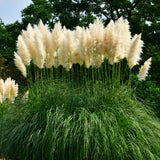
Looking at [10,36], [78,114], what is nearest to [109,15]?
[10,36]

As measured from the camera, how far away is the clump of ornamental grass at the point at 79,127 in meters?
3.38

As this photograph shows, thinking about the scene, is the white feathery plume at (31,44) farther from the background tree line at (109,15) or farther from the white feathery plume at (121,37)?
the background tree line at (109,15)

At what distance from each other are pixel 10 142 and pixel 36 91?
1.04m

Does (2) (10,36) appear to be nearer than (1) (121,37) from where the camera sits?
No

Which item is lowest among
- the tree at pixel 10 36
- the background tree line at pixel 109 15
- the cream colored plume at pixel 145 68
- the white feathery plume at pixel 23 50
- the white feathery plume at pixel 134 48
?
the cream colored plume at pixel 145 68

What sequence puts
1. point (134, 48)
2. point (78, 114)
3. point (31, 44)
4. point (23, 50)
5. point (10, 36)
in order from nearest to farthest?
point (78, 114)
point (134, 48)
point (31, 44)
point (23, 50)
point (10, 36)

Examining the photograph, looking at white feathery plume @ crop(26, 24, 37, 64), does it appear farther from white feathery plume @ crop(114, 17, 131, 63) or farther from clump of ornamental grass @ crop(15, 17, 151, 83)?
white feathery plume @ crop(114, 17, 131, 63)

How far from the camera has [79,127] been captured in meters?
3.43

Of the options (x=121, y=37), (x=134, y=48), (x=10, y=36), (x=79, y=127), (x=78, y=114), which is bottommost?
(x=79, y=127)

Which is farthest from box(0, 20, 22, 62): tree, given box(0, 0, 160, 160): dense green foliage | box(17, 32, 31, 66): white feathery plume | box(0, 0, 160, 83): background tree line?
box(0, 0, 160, 160): dense green foliage

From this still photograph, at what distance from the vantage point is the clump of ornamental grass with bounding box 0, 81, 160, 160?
3377mm

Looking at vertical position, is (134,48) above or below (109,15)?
below

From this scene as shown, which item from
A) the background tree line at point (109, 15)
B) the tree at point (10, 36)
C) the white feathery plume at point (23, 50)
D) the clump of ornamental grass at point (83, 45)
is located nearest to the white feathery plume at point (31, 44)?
the clump of ornamental grass at point (83, 45)

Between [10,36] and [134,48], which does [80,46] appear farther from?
[10,36]
